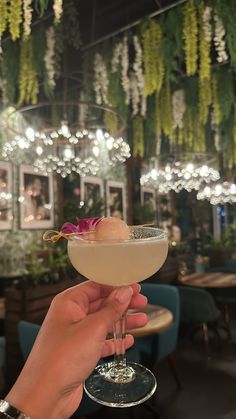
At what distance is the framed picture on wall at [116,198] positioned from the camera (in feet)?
26.1

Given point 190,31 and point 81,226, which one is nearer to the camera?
point 81,226

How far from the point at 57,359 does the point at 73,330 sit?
8cm

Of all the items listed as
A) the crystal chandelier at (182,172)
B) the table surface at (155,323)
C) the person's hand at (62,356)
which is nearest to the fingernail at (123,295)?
the person's hand at (62,356)

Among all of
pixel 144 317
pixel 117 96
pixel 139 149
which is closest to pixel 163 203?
pixel 139 149

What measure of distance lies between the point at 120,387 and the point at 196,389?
8.83ft

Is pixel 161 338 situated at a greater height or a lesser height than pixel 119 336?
lesser

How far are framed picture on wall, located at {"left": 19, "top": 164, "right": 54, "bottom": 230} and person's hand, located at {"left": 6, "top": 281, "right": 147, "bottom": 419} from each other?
18.5ft

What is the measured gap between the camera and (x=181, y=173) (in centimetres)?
664

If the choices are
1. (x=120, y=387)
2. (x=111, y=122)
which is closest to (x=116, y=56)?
(x=111, y=122)

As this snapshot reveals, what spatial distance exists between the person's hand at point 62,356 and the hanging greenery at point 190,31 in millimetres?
2880

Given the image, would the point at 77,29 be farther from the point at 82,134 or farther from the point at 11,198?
the point at 11,198

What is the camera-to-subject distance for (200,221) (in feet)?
31.3

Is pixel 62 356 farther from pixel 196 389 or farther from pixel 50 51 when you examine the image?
pixel 50 51

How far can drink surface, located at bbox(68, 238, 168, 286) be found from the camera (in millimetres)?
965
